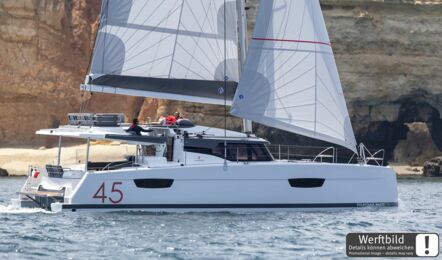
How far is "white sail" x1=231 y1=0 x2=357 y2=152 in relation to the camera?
24234 millimetres

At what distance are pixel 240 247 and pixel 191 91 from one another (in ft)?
21.9

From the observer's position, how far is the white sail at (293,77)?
24.2 meters

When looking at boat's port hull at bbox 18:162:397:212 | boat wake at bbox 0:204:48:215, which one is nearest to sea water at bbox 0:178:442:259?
boat wake at bbox 0:204:48:215

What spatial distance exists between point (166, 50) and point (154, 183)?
11.4 ft

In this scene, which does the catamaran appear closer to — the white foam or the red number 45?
the red number 45

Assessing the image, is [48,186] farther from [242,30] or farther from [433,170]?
[433,170]

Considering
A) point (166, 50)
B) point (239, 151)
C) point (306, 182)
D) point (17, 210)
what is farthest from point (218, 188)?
point (17, 210)

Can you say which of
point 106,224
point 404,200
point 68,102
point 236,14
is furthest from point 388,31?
point 106,224

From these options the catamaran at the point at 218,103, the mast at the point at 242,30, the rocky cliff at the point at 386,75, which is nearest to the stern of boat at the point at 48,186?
the catamaran at the point at 218,103

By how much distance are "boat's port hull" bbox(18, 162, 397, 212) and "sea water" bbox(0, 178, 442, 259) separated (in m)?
0.24

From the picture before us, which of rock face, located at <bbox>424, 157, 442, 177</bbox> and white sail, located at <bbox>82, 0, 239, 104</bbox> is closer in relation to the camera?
white sail, located at <bbox>82, 0, 239, 104</bbox>

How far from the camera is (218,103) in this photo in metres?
24.5

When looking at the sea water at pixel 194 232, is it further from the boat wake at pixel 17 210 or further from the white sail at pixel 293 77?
the white sail at pixel 293 77

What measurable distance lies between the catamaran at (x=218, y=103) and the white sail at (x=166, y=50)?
23 millimetres
